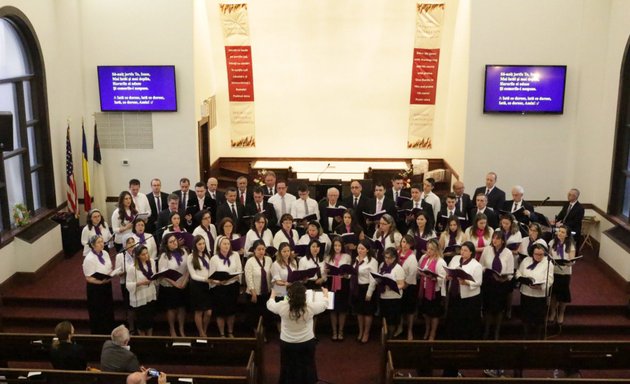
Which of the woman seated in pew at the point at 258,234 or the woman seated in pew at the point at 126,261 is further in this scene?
the woman seated in pew at the point at 258,234

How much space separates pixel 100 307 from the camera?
8.74 meters

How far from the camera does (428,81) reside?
541 inches

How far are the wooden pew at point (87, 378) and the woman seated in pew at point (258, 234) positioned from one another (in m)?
2.65

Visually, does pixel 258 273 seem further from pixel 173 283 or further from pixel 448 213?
pixel 448 213

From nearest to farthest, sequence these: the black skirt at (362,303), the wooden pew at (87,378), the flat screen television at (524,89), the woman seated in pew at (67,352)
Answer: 1. the wooden pew at (87,378)
2. the woman seated in pew at (67,352)
3. the black skirt at (362,303)
4. the flat screen television at (524,89)

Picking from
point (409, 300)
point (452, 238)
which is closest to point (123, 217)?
point (409, 300)

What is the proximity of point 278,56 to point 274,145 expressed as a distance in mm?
1816

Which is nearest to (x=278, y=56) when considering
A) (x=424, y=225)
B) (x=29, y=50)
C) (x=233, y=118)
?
(x=233, y=118)

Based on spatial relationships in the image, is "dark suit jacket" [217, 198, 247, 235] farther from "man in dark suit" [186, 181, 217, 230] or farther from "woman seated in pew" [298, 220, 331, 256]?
"woman seated in pew" [298, 220, 331, 256]

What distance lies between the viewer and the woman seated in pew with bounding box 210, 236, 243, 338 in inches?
336

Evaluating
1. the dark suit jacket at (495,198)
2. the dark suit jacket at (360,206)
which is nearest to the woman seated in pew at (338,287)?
the dark suit jacket at (360,206)

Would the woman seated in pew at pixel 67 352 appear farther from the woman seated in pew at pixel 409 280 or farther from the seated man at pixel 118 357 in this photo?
the woman seated in pew at pixel 409 280

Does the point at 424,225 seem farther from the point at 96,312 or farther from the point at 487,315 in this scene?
the point at 96,312

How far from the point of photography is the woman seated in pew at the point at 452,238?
8.88 meters
